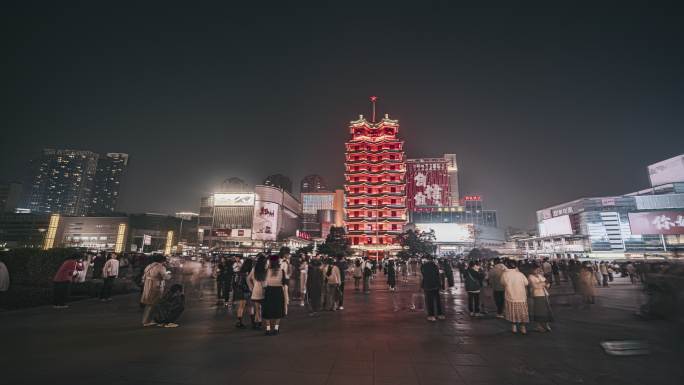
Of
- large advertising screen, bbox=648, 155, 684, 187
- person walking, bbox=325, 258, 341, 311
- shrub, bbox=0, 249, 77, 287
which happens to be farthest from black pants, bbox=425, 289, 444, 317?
large advertising screen, bbox=648, 155, 684, 187

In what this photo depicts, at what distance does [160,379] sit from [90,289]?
1402 centimetres

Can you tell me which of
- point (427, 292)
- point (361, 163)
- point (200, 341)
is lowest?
point (200, 341)

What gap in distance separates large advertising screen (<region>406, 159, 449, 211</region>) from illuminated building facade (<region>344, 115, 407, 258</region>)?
184 ft

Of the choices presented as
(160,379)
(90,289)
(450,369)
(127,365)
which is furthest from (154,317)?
(90,289)

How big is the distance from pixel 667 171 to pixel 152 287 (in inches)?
6073

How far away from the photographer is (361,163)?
3654 inches

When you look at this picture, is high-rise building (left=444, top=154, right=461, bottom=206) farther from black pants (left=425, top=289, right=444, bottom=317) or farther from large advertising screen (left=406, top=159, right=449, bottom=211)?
black pants (left=425, top=289, right=444, bottom=317)

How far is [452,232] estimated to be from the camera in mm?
104875

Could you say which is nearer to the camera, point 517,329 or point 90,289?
point 517,329

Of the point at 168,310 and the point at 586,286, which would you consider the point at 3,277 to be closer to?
the point at 168,310

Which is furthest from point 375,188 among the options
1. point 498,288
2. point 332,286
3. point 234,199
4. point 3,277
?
point 3,277

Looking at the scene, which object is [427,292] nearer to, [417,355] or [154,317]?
[417,355]

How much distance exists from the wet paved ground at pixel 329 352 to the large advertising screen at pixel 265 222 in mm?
94143

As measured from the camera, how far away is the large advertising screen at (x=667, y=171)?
102188 mm
